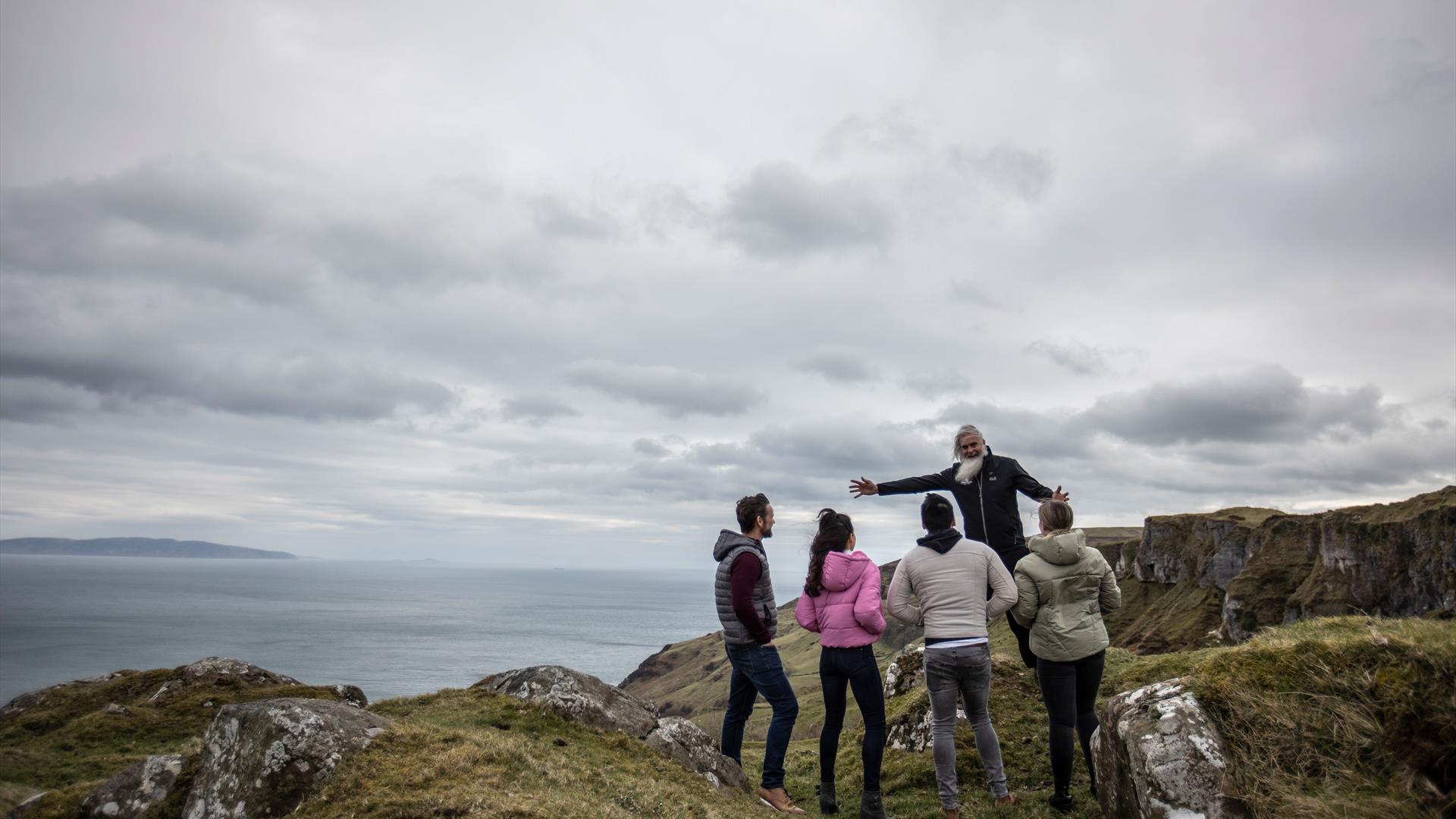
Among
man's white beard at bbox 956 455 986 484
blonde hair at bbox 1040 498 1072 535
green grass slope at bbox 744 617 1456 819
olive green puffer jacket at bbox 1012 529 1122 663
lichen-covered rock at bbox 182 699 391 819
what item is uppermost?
man's white beard at bbox 956 455 986 484

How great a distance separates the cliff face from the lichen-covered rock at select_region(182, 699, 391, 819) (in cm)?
11452

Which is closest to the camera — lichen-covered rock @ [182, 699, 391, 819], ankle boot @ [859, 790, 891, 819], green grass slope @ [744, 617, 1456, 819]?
green grass slope @ [744, 617, 1456, 819]

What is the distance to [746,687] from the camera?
11.2m

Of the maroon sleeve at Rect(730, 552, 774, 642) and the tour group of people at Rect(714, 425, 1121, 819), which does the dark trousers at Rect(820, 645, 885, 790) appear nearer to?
the tour group of people at Rect(714, 425, 1121, 819)

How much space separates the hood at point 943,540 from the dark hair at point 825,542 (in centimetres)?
114

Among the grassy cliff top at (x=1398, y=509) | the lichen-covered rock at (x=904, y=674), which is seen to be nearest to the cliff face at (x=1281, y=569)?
the grassy cliff top at (x=1398, y=509)

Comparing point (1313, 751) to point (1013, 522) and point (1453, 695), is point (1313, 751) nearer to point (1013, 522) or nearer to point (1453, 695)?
point (1453, 695)

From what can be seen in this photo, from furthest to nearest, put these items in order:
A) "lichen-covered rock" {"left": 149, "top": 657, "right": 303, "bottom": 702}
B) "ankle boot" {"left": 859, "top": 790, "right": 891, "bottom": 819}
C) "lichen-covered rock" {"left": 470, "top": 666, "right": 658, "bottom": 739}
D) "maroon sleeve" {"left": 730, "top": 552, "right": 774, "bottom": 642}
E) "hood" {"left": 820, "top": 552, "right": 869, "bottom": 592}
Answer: "lichen-covered rock" {"left": 149, "top": 657, "right": 303, "bottom": 702} → "lichen-covered rock" {"left": 470, "top": 666, "right": 658, "bottom": 739} → "maroon sleeve" {"left": 730, "top": 552, "right": 774, "bottom": 642} → "hood" {"left": 820, "top": 552, "right": 869, "bottom": 592} → "ankle boot" {"left": 859, "top": 790, "right": 891, "bottom": 819}

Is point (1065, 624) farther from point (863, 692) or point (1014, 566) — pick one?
point (863, 692)

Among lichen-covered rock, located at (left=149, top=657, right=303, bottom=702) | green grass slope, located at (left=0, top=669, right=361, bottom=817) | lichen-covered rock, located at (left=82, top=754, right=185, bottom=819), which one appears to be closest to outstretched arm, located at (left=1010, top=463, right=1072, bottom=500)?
lichen-covered rock, located at (left=82, top=754, right=185, bottom=819)

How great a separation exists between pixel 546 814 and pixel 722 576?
4160mm

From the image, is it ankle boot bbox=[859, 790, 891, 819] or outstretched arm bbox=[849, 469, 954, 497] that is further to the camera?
outstretched arm bbox=[849, 469, 954, 497]

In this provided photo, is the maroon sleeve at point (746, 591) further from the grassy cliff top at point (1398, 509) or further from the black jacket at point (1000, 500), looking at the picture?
the grassy cliff top at point (1398, 509)

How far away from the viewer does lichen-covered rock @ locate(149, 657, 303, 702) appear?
23547 mm
